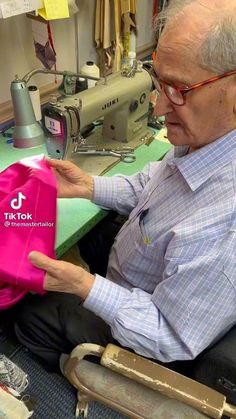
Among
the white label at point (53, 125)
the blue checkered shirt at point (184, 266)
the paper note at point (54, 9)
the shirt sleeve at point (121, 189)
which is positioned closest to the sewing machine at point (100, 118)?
the white label at point (53, 125)

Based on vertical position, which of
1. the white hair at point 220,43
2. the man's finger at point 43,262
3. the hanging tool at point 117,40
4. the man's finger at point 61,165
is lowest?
the man's finger at point 43,262

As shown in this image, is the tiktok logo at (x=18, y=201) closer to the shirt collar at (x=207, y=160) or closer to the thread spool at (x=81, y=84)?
the shirt collar at (x=207, y=160)

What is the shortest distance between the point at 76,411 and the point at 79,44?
5.13 ft

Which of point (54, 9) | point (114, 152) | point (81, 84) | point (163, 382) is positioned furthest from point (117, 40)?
point (163, 382)

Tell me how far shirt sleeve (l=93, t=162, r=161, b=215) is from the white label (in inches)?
7.5

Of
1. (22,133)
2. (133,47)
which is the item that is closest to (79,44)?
(133,47)

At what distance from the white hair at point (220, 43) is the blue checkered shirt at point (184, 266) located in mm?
169

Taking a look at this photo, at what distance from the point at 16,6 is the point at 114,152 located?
58cm

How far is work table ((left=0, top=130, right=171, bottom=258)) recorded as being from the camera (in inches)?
40.9

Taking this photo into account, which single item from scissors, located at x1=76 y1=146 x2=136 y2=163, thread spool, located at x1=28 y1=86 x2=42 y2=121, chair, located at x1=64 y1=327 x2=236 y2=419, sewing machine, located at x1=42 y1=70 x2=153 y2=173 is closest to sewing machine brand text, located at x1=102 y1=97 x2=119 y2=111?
sewing machine, located at x1=42 y1=70 x2=153 y2=173

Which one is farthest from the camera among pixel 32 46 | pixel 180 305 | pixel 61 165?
pixel 32 46

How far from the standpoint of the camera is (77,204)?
117cm

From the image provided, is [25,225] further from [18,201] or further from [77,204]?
[77,204]

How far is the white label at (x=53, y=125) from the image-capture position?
1.16 meters
